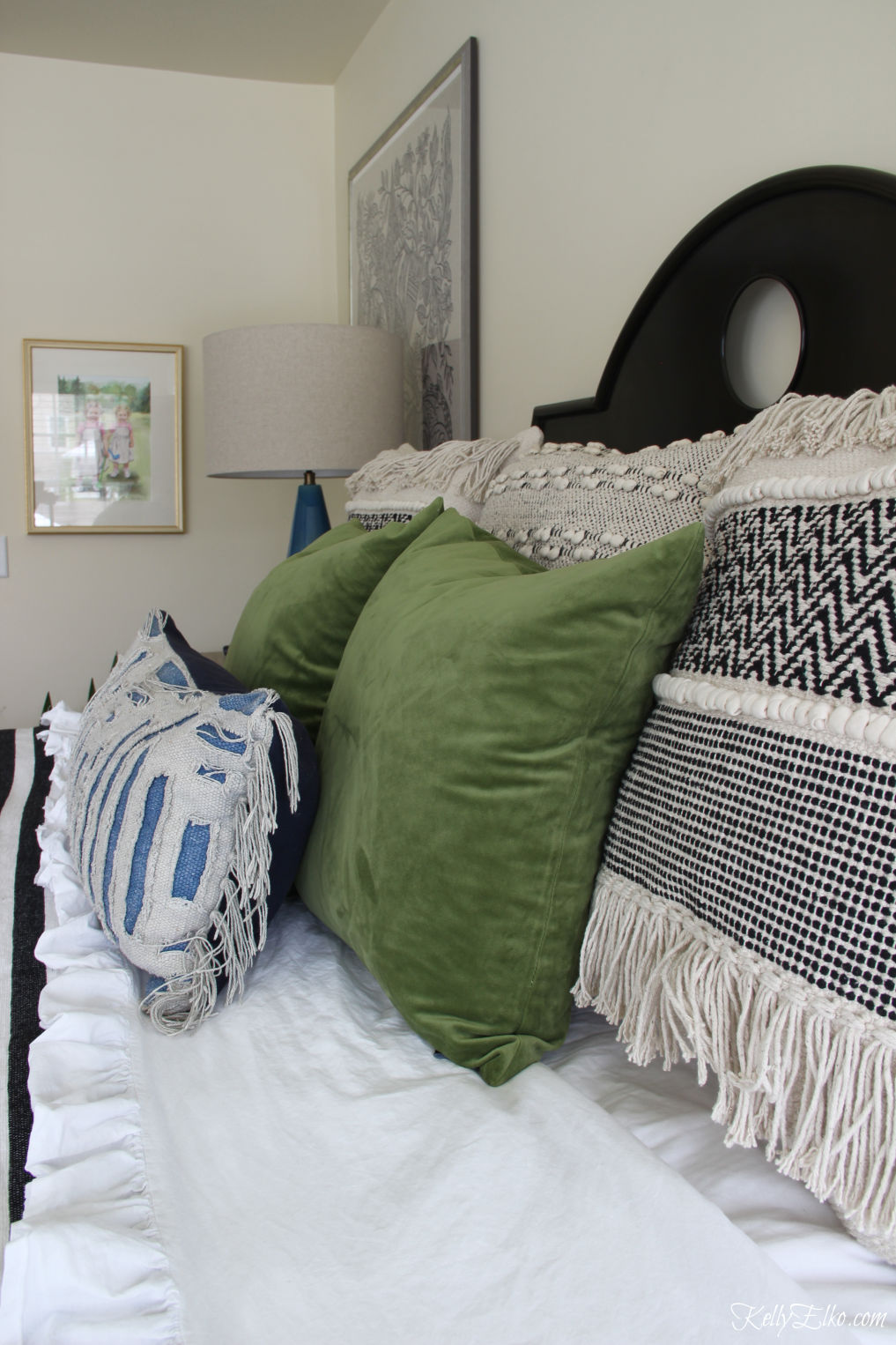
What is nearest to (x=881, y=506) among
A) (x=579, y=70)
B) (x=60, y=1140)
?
(x=60, y=1140)

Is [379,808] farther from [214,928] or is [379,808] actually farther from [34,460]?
[34,460]

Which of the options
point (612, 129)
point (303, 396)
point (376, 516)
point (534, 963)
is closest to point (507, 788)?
point (534, 963)

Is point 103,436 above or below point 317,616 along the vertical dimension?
above

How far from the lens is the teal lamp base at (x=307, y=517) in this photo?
2432 millimetres

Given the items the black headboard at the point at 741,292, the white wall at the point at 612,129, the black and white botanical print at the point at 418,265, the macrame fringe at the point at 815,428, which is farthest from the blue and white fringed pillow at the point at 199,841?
the black and white botanical print at the point at 418,265

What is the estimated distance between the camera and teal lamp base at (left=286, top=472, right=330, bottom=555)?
243 cm

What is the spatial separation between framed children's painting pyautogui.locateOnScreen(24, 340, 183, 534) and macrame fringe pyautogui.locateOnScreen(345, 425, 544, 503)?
1703 mm

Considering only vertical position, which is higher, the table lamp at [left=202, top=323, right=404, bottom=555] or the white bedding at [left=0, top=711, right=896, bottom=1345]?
the table lamp at [left=202, top=323, right=404, bottom=555]

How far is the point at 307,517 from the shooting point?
245cm

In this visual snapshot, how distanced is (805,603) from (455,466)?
0.82 m

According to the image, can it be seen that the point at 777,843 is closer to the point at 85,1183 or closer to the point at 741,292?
the point at 85,1183

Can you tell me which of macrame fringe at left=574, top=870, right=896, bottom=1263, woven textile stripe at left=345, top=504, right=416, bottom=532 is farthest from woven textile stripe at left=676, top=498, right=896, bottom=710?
woven textile stripe at left=345, top=504, right=416, bottom=532

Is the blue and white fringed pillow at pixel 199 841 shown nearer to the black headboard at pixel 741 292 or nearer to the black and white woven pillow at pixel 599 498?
the black and white woven pillow at pixel 599 498

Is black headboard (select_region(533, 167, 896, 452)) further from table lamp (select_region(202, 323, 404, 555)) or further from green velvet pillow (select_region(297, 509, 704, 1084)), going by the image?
table lamp (select_region(202, 323, 404, 555))
